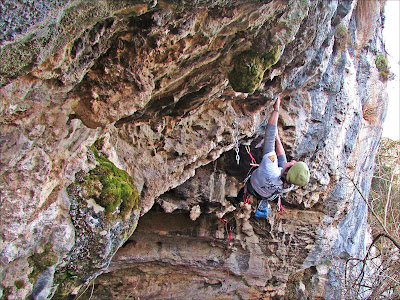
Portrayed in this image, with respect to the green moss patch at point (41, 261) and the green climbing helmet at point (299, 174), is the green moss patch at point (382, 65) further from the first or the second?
the green moss patch at point (41, 261)

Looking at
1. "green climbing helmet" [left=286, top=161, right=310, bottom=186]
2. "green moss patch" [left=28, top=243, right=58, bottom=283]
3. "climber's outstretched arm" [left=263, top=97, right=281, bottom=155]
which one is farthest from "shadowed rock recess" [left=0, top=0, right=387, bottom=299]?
"green climbing helmet" [left=286, top=161, right=310, bottom=186]

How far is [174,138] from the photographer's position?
14.2 ft

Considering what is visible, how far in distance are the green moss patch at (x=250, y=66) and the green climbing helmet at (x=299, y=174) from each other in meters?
0.97

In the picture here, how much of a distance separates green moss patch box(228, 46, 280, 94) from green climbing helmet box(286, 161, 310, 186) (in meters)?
0.97

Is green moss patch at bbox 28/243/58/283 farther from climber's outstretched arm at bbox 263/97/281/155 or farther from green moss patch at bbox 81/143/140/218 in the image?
climber's outstretched arm at bbox 263/97/281/155

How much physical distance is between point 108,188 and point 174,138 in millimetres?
1636

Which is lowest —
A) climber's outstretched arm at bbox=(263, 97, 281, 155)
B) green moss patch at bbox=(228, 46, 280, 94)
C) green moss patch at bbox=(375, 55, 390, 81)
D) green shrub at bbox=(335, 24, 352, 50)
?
climber's outstretched arm at bbox=(263, 97, 281, 155)

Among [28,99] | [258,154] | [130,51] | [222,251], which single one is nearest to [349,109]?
[258,154]

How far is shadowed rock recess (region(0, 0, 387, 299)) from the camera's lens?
82.7 inches

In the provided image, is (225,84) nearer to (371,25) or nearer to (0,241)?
(0,241)

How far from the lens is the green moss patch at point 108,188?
280cm

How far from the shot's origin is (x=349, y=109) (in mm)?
5859

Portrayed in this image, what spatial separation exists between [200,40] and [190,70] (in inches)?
17.9

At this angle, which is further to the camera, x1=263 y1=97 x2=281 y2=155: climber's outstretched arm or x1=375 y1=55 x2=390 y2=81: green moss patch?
x1=375 y1=55 x2=390 y2=81: green moss patch
